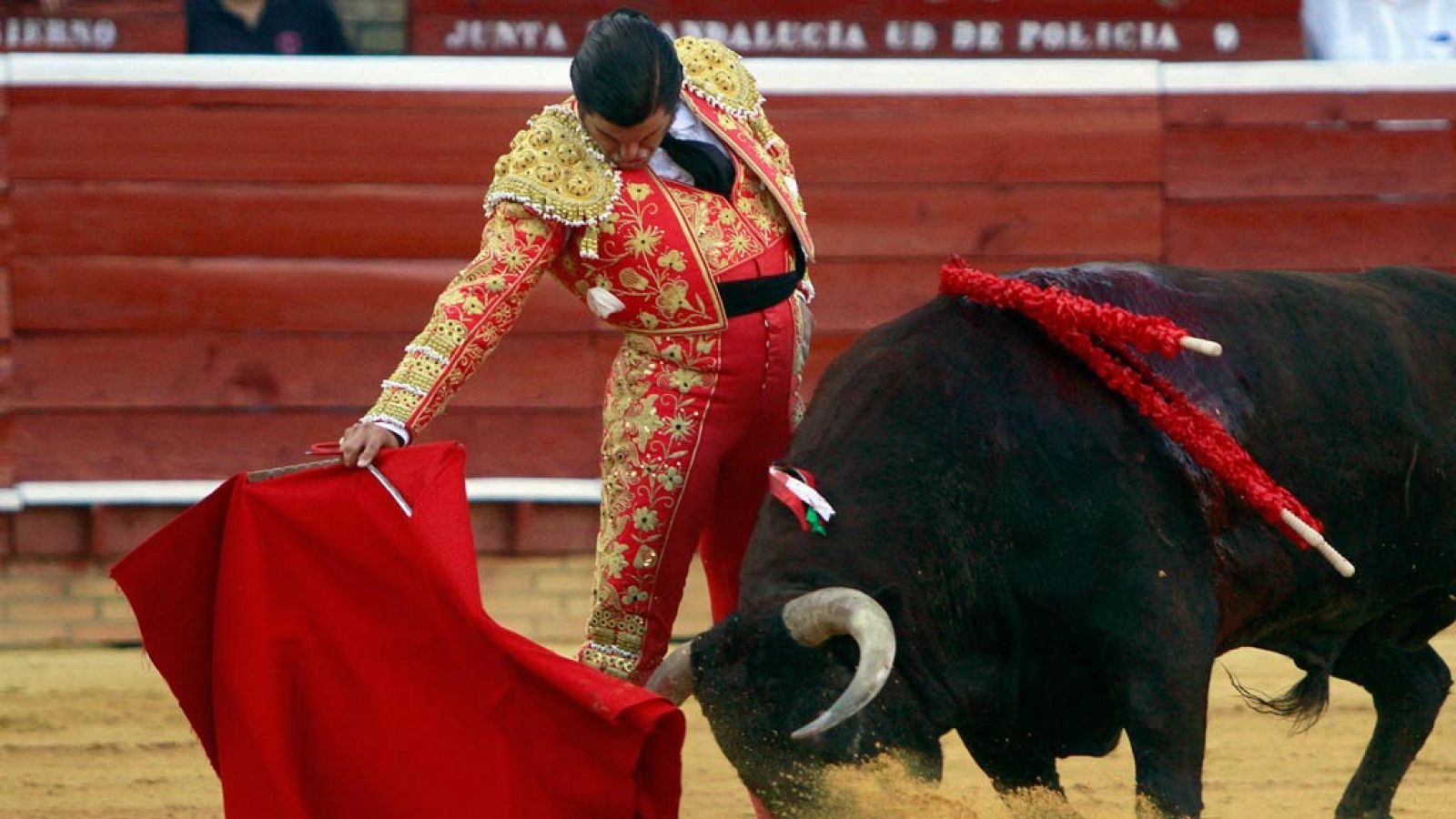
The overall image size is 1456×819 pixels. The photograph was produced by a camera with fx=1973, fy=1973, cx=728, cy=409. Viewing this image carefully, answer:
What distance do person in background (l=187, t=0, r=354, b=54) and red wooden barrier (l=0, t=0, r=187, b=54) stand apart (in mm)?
64

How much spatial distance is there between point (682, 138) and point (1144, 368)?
2.76ft

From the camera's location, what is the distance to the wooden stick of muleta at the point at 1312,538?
10.2 feet

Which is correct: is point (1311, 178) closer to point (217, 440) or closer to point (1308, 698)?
point (1308, 698)

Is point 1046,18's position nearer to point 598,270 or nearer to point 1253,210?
point 1253,210

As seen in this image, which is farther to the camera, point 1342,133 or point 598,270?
point 1342,133

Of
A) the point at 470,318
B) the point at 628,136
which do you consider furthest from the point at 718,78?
the point at 470,318

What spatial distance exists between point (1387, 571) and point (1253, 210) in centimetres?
299

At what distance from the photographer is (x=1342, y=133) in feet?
20.7

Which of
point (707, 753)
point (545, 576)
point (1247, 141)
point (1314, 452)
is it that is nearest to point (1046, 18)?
point (1247, 141)

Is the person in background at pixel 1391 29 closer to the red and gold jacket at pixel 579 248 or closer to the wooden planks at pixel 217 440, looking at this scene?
the wooden planks at pixel 217 440

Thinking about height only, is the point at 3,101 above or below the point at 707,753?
above

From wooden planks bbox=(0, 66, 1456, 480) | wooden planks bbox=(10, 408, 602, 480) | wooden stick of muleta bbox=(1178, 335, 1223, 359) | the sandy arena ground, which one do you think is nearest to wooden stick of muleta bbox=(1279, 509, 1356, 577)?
wooden stick of muleta bbox=(1178, 335, 1223, 359)

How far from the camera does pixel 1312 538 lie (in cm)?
311

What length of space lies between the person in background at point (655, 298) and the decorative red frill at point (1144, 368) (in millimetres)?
389
